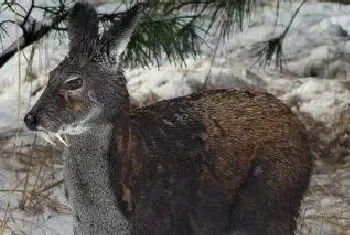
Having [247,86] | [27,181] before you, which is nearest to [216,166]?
[27,181]

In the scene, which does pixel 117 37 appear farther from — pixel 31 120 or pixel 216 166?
pixel 216 166

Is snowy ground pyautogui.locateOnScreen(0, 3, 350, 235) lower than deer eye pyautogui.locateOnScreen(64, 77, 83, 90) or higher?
lower

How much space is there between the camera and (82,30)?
8.68 ft

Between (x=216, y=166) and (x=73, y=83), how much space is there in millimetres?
719

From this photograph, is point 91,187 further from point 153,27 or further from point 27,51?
point 27,51

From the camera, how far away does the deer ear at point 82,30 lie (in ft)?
8.62

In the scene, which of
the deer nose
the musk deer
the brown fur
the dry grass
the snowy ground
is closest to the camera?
the deer nose

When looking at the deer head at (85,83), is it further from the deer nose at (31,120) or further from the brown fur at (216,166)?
the brown fur at (216,166)

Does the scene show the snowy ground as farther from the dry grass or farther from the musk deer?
the musk deer

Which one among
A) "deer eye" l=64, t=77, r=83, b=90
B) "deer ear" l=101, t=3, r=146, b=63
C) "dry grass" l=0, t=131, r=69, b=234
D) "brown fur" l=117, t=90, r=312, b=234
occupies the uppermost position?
"deer ear" l=101, t=3, r=146, b=63

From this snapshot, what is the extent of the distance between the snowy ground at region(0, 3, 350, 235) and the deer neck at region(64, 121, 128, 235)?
0.92 meters

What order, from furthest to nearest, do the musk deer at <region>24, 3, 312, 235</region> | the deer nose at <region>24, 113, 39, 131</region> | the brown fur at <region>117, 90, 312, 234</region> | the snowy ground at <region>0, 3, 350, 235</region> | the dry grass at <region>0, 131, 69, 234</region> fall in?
the snowy ground at <region>0, 3, 350, 235</region> < the dry grass at <region>0, 131, 69, 234</region> < the brown fur at <region>117, 90, 312, 234</region> < the musk deer at <region>24, 3, 312, 235</region> < the deer nose at <region>24, 113, 39, 131</region>

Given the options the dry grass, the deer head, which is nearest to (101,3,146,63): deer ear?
the deer head

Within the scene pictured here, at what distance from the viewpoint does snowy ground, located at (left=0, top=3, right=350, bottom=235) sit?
4059mm
